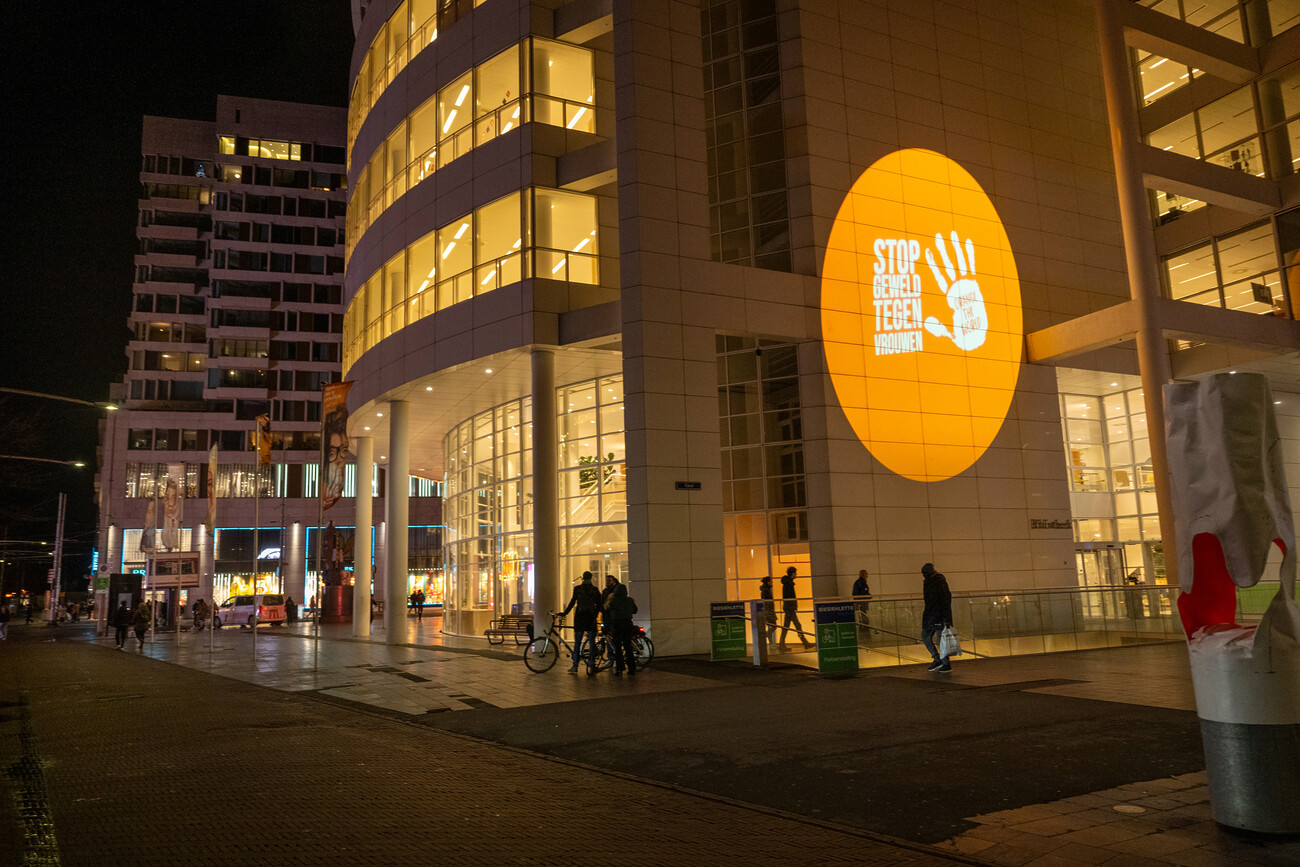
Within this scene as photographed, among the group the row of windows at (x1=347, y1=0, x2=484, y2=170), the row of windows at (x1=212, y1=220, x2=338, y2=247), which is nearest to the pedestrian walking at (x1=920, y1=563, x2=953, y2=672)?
the row of windows at (x1=347, y1=0, x2=484, y2=170)

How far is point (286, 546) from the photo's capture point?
237 ft

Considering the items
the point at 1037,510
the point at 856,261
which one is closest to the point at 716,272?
the point at 856,261

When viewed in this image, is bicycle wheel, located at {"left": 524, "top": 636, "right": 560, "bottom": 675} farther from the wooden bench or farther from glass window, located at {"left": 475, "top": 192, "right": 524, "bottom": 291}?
glass window, located at {"left": 475, "top": 192, "right": 524, "bottom": 291}

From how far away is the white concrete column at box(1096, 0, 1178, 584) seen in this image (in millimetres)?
23953

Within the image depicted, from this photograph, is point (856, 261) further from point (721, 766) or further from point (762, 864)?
point (762, 864)

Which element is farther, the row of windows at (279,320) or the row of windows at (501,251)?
the row of windows at (279,320)

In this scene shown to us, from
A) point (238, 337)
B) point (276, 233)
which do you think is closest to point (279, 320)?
point (238, 337)

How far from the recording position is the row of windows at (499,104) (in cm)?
2355

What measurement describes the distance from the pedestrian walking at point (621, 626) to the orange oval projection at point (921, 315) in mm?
9125

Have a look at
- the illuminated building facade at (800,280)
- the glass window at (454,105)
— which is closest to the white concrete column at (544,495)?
the illuminated building facade at (800,280)

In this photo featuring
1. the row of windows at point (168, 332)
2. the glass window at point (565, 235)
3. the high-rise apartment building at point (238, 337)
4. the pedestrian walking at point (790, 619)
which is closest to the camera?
the pedestrian walking at point (790, 619)

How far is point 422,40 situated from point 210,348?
5636 cm

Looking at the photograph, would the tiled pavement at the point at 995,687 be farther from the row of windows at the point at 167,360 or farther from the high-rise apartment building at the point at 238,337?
the row of windows at the point at 167,360

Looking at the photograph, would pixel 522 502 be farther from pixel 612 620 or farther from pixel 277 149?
pixel 277 149
